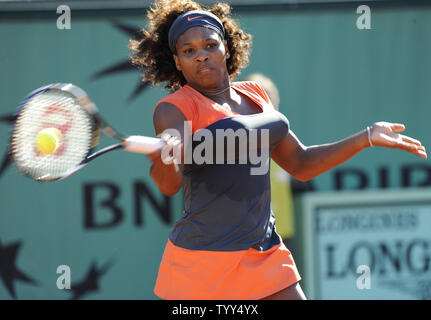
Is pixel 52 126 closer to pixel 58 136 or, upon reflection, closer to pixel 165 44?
pixel 58 136

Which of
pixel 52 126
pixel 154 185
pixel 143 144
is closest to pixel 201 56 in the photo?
pixel 143 144

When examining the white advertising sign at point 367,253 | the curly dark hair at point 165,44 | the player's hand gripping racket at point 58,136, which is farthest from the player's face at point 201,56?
the white advertising sign at point 367,253

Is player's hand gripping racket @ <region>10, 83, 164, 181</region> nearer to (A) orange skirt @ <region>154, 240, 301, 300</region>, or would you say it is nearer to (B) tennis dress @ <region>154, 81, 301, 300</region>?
(B) tennis dress @ <region>154, 81, 301, 300</region>

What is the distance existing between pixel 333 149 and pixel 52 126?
1.10 m

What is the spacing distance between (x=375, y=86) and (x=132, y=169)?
1.89m

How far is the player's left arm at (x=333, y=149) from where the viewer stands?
8.02 ft

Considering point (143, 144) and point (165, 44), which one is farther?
point (165, 44)

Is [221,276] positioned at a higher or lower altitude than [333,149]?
lower

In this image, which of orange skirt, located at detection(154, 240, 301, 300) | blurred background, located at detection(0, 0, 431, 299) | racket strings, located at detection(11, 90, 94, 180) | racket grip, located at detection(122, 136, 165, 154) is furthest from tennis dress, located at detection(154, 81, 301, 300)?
blurred background, located at detection(0, 0, 431, 299)

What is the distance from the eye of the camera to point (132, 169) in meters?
4.54

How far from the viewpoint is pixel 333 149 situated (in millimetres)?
2537

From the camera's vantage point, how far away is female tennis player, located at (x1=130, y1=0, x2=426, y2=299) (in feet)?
7.26
